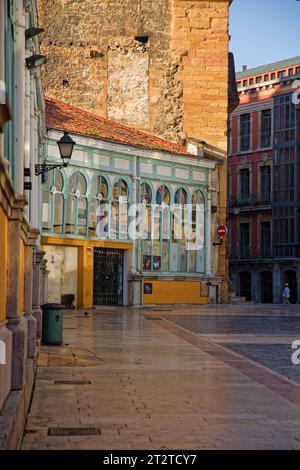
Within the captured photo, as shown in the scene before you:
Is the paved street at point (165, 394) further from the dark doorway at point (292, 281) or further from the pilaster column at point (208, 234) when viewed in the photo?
the dark doorway at point (292, 281)

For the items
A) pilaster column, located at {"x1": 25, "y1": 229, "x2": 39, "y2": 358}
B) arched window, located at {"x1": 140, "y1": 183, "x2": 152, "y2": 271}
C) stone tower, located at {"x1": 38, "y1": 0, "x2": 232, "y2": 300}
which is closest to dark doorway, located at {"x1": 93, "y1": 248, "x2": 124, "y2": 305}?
arched window, located at {"x1": 140, "y1": 183, "x2": 152, "y2": 271}

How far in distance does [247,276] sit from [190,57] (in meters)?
24.9

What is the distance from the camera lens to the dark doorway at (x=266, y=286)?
204ft

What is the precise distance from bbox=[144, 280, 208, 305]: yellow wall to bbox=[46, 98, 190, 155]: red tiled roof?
17.8ft

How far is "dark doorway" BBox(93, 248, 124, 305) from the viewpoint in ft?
112

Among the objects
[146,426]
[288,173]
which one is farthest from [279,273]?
[146,426]

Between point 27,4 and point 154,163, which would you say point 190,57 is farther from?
point 27,4

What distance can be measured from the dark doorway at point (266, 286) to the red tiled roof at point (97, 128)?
2367cm

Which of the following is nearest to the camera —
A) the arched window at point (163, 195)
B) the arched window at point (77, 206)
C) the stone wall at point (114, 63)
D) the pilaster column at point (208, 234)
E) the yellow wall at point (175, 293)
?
the arched window at point (77, 206)

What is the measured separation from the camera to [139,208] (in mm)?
35656

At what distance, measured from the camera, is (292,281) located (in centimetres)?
6066

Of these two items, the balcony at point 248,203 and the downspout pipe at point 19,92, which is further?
the balcony at point 248,203
